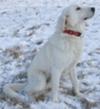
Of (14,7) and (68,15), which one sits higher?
(68,15)

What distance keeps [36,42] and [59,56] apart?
2.52m

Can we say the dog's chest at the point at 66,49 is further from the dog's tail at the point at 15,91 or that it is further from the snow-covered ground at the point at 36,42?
the dog's tail at the point at 15,91

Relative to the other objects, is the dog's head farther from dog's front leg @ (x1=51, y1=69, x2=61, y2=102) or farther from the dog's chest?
dog's front leg @ (x1=51, y1=69, x2=61, y2=102)

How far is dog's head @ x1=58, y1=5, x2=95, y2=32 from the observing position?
15.8 ft

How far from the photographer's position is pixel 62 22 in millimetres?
4809

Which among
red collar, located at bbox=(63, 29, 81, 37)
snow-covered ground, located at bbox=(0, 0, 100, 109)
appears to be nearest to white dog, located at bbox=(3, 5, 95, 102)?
red collar, located at bbox=(63, 29, 81, 37)

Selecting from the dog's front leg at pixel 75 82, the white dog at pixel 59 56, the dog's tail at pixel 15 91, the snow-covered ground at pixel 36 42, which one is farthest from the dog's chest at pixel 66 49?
the dog's tail at pixel 15 91

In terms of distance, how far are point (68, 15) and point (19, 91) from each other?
1.31 meters

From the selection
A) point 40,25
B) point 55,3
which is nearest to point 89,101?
point 40,25

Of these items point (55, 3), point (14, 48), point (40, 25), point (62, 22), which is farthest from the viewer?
point (55, 3)

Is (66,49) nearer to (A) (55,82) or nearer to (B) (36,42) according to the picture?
(A) (55,82)

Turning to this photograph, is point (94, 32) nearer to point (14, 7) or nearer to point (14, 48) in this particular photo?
point (14, 48)

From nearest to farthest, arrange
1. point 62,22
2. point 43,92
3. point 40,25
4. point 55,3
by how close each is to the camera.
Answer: point 62,22 → point 43,92 → point 40,25 → point 55,3

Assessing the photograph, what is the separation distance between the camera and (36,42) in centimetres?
746
